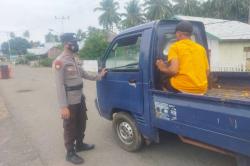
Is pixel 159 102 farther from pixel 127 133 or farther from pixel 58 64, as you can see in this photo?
pixel 58 64

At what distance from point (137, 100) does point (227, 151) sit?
5.17ft

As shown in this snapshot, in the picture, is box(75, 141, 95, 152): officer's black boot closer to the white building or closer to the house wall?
the white building

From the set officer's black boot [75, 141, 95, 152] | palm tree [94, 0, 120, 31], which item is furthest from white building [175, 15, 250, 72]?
palm tree [94, 0, 120, 31]

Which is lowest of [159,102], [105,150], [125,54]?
[105,150]

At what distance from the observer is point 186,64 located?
4023 mm

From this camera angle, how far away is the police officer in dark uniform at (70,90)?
478cm

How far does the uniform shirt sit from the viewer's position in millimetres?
4766

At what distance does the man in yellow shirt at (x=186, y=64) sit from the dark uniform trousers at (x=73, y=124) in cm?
167

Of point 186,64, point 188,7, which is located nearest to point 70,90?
point 186,64

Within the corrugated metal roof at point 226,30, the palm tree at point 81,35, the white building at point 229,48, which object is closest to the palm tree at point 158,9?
the palm tree at point 81,35

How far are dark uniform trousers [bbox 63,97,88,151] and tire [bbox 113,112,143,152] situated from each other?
601 millimetres

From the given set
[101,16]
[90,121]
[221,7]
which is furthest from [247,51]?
[101,16]

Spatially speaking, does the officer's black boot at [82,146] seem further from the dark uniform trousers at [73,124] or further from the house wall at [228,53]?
the house wall at [228,53]

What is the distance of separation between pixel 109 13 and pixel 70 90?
5448 cm
